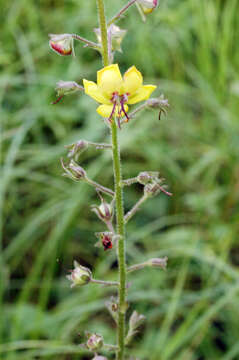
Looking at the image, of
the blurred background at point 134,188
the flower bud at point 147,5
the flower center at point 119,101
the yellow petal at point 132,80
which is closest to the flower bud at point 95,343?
the blurred background at point 134,188

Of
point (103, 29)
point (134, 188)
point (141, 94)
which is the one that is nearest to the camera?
point (103, 29)

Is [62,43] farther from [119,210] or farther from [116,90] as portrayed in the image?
[119,210]

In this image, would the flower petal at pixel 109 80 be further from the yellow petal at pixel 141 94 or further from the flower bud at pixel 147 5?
the flower bud at pixel 147 5

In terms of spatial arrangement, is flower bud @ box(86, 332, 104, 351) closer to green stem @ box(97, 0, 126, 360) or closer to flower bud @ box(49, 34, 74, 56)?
green stem @ box(97, 0, 126, 360)

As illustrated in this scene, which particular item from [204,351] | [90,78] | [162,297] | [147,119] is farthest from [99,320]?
[90,78]

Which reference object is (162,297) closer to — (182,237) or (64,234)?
(182,237)

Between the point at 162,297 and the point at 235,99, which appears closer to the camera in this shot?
the point at 162,297

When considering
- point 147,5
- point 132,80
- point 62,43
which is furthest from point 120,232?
point 147,5
